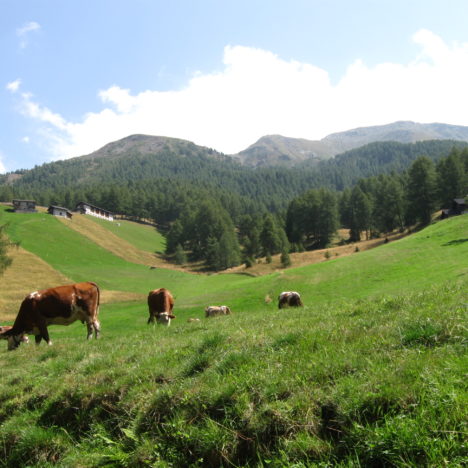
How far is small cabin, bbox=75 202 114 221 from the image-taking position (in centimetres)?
15600

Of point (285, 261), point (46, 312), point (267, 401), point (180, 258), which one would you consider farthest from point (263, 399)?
point (180, 258)

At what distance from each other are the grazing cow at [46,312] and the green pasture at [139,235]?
379 feet

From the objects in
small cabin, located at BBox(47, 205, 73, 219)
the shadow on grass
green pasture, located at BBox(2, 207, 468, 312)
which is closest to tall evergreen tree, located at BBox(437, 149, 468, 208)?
green pasture, located at BBox(2, 207, 468, 312)

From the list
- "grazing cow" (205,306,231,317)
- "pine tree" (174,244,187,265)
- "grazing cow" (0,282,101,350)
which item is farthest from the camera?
"pine tree" (174,244,187,265)

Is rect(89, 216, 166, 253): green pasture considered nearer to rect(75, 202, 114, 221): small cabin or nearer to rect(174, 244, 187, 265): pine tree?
rect(75, 202, 114, 221): small cabin

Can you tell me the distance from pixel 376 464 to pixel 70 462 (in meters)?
4.68

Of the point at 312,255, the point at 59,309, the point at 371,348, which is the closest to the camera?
the point at 371,348

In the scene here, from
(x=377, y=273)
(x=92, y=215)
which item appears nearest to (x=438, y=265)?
(x=377, y=273)

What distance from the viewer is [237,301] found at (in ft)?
135

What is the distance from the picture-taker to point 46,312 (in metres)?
14.4

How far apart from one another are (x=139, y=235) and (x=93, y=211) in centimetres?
3162

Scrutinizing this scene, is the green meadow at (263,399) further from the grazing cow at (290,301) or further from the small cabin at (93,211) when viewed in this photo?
the small cabin at (93,211)

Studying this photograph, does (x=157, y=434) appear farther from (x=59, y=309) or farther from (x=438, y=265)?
(x=438, y=265)

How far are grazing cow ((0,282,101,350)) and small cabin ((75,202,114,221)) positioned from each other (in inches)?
6113
